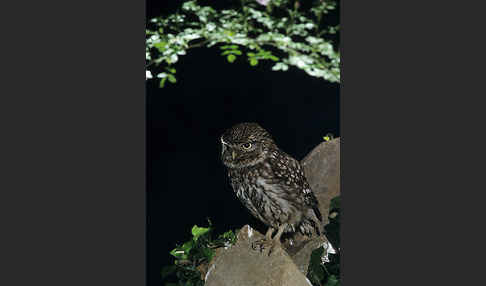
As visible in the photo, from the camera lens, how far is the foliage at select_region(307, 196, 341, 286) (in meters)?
3.54

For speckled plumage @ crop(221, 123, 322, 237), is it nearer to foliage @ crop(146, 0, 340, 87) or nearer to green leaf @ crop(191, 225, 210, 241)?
green leaf @ crop(191, 225, 210, 241)

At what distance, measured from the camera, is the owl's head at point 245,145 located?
3568 millimetres

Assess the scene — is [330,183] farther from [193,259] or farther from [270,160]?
[193,259]

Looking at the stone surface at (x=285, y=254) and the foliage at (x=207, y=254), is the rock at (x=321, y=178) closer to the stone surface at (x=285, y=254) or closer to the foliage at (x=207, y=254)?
the stone surface at (x=285, y=254)

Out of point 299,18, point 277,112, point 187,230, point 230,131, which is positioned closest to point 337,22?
point 299,18

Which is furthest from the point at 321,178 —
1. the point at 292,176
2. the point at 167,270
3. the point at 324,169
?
the point at 167,270

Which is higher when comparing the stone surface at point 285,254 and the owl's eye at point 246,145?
the owl's eye at point 246,145

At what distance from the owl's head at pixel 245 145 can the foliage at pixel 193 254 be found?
48 cm

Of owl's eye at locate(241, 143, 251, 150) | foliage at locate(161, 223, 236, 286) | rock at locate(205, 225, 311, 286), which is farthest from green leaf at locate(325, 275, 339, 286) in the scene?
owl's eye at locate(241, 143, 251, 150)

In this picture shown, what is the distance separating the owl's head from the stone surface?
0.32 meters

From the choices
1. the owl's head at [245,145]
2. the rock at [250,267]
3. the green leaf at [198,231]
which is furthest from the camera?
the green leaf at [198,231]

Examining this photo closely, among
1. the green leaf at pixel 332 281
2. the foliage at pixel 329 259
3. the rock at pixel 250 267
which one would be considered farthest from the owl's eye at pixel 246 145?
the green leaf at pixel 332 281

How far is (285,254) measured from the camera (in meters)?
3.57

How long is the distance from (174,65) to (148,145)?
0.55m
